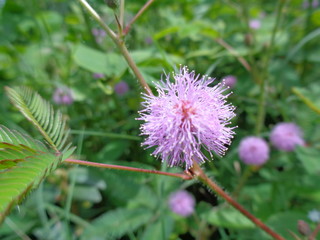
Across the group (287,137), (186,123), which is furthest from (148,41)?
(186,123)

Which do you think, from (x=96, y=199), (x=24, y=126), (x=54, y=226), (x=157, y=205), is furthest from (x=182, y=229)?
(x=24, y=126)

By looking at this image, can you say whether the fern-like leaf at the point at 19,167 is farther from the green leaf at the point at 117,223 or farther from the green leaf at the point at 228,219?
the green leaf at the point at 228,219

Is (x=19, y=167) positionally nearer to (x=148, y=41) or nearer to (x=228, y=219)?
(x=228, y=219)

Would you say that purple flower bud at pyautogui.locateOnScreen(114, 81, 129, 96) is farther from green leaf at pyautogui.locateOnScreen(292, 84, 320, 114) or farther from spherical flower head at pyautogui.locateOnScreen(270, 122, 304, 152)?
green leaf at pyautogui.locateOnScreen(292, 84, 320, 114)

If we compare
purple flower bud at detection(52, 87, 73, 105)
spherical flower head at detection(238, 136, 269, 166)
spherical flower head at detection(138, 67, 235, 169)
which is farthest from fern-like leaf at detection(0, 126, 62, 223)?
purple flower bud at detection(52, 87, 73, 105)

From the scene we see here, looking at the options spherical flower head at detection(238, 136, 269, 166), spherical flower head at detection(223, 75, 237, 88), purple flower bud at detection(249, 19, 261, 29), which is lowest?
spherical flower head at detection(238, 136, 269, 166)

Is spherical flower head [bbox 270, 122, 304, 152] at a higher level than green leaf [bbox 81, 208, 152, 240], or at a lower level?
higher

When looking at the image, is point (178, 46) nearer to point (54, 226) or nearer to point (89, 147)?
point (89, 147)
